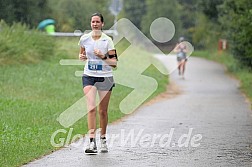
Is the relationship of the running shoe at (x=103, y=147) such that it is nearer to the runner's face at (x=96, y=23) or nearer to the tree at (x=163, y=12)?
the runner's face at (x=96, y=23)

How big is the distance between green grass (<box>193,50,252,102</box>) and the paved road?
391 centimetres

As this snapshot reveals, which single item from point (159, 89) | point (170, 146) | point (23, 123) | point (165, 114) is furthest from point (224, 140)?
point (159, 89)

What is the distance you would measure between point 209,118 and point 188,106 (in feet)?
10.9

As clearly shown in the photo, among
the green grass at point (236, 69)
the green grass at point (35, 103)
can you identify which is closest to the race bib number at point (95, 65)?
the green grass at point (35, 103)

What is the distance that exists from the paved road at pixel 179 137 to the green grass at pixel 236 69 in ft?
12.8

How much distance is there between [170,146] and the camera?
37.3 feet

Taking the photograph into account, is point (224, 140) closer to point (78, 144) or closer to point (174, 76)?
point (78, 144)

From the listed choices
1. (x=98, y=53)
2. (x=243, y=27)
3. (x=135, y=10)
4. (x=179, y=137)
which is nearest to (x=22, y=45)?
(x=243, y=27)

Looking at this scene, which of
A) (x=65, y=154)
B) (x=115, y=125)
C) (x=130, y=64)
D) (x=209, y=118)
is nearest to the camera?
(x=65, y=154)

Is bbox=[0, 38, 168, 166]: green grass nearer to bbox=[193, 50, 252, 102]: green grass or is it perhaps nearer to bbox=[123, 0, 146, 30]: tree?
bbox=[193, 50, 252, 102]: green grass

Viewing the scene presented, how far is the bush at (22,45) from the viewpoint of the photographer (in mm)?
25698

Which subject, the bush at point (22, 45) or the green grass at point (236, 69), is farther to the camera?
the green grass at point (236, 69)

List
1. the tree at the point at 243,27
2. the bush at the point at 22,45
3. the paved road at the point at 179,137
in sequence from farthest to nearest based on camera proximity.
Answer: the bush at the point at 22,45
the tree at the point at 243,27
the paved road at the point at 179,137

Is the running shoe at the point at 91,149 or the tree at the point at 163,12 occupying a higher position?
the tree at the point at 163,12
